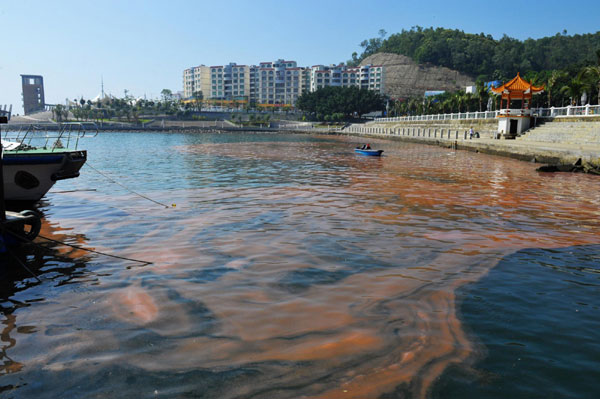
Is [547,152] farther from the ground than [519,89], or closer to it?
closer to it

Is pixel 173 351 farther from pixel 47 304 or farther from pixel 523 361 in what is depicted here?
pixel 523 361

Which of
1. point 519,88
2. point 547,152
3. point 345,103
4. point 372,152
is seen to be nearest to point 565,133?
→ point 547,152

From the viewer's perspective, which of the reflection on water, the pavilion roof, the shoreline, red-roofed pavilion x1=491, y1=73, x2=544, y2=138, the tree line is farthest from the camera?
the tree line

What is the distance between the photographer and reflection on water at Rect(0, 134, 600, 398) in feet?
16.7

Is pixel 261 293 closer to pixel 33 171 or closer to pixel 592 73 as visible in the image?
pixel 33 171

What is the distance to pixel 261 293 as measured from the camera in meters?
7.50

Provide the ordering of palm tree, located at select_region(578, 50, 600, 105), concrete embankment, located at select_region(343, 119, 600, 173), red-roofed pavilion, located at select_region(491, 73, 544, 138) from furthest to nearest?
red-roofed pavilion, located at select_region(491, 73, 544, 138), palm tree, located at select_region(578, 50, 600, 105), concrete embankment, located at select_region(343, 119, 600, 173)

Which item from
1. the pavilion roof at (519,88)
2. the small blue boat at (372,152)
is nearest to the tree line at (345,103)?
the pavilion roof at (519,88)

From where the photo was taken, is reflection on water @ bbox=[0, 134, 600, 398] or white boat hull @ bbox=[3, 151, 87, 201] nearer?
reflection on water @ bbox=[0, 134, 600, 398]

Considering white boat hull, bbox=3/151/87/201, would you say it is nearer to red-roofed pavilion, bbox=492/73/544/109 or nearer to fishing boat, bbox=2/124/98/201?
fishing boat, bbox=2/124/98/201

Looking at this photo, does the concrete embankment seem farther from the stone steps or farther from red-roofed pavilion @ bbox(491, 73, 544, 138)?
red-roofed pavilion @ bbox(491, 73, 544, 138)

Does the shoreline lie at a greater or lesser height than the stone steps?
lesser

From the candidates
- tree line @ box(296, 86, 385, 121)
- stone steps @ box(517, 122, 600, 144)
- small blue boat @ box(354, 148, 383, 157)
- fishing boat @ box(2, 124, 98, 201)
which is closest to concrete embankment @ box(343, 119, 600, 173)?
stone steps @ box(517, 122, 600, 144)

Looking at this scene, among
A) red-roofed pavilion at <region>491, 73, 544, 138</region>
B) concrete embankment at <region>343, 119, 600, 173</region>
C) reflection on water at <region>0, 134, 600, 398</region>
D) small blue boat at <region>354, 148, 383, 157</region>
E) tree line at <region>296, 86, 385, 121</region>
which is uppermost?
tree line at <region>296, 86, 385, 121</region>
